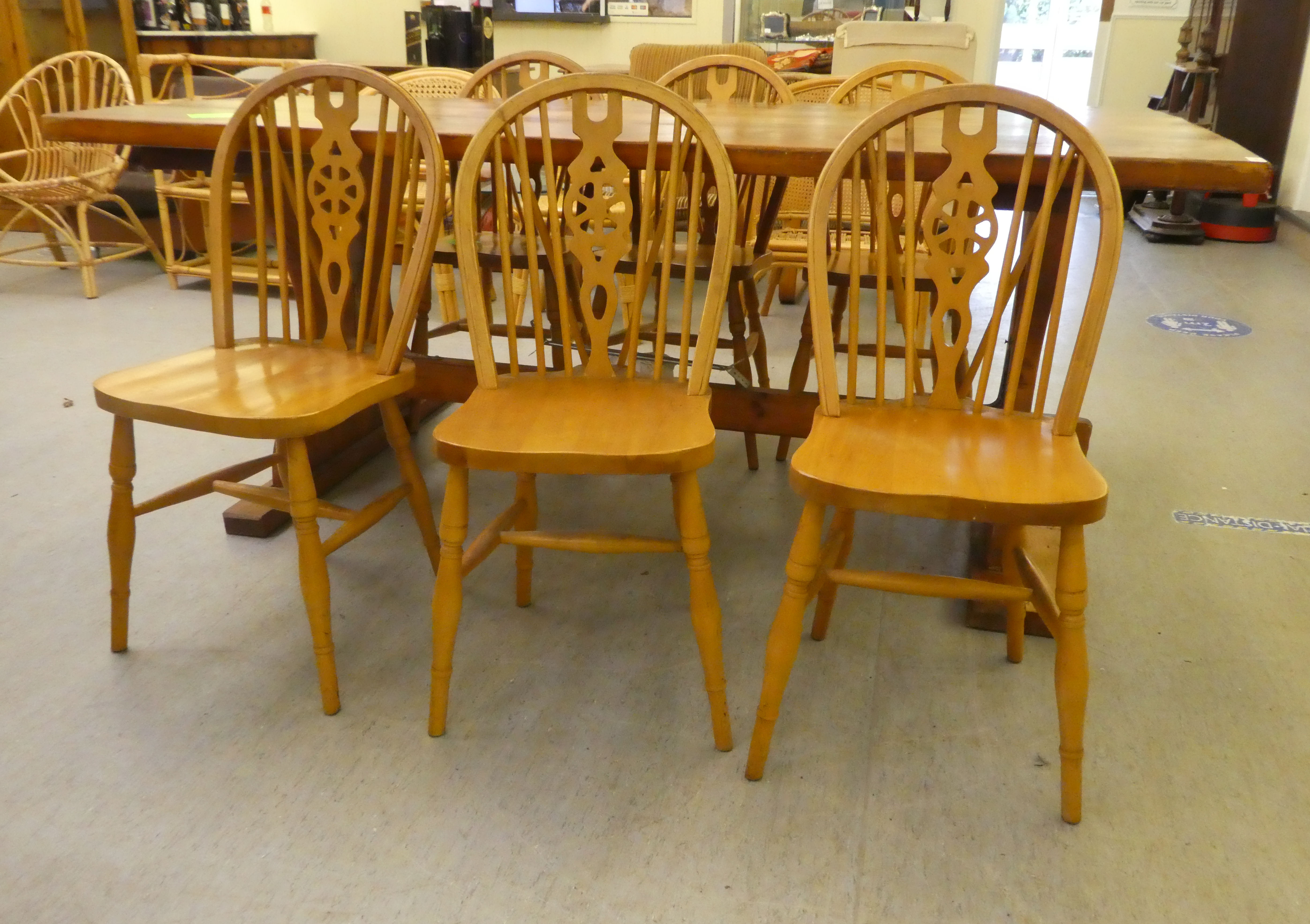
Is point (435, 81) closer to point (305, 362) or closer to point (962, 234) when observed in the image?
point (305, 362)

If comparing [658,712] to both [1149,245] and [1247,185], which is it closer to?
[1247,185]

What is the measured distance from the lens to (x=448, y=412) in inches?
104

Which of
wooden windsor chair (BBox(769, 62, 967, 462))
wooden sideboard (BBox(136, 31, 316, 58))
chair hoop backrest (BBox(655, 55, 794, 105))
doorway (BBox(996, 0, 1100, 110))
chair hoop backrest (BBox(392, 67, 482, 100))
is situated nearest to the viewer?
wooden windsor chair (BBox(769, 62, 967, 462))

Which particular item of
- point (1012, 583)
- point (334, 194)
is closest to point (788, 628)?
point (1012, 583)

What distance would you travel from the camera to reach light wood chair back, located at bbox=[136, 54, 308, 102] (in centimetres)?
363

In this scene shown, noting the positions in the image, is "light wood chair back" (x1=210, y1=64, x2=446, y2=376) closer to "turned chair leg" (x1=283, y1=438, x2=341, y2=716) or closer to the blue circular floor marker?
Result: "turned chair leg" (x1=283, y1=438, x2=341, y2=716)

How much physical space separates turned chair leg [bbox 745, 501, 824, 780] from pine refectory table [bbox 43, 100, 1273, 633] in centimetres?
57

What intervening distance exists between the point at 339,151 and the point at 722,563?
3.41 ft

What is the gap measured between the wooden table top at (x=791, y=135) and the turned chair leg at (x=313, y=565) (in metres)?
0.61

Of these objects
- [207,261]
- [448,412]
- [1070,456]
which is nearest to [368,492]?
[448,412]

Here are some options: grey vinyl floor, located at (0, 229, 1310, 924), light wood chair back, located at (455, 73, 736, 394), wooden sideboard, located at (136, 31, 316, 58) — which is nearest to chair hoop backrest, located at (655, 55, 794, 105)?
light wood chair back, located at (455, 73, 736, 394)

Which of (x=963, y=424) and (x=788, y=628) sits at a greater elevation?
(x=963, y=424)

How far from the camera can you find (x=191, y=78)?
146 inches

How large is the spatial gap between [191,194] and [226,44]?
232cm
